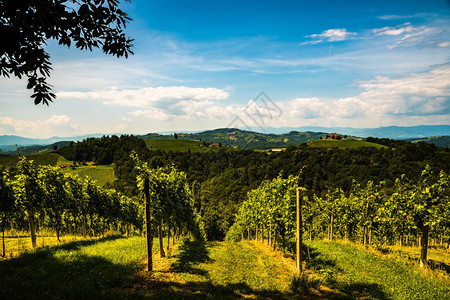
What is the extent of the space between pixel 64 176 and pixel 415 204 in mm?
36703

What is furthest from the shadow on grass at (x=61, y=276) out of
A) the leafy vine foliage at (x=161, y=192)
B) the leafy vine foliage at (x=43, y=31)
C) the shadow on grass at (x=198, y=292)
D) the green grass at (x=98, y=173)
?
the green grass at (x=98, y=173)

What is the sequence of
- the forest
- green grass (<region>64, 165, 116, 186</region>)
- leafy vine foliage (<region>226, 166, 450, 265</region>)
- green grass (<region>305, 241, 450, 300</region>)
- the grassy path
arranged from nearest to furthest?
the grassy path → green grass (<region>305, 241, 450, 300</region>) → leafy vine foliage (<region>226, 166, 450, 265</region>) → the forest → green grass (<region>64, 165, 116, 186</region>)

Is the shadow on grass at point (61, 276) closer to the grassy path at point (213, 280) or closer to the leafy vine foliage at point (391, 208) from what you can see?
the grassy path at point (213, 280)

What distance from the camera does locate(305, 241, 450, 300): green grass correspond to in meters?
11.0

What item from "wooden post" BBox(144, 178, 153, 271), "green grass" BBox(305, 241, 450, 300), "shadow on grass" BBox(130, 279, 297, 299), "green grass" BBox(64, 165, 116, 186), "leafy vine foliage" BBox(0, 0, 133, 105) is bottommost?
"green grass" BBox(64, 165, 116, 186)

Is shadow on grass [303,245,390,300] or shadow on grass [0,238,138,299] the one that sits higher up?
shadow on grass [0,238,138,299]

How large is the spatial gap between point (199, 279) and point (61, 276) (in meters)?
7.06

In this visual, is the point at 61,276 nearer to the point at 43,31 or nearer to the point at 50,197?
the point at 43,31

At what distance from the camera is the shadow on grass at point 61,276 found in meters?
8.49

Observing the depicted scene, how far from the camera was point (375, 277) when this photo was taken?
13.5 metres

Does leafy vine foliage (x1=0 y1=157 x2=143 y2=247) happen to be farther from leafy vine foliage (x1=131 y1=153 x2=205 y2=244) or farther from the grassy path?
the grassy path

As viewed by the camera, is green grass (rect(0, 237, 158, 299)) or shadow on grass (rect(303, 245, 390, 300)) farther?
shadow on grass (rect(303, 245, 390, 300))

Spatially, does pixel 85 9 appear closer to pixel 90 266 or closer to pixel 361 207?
pixel 90 266

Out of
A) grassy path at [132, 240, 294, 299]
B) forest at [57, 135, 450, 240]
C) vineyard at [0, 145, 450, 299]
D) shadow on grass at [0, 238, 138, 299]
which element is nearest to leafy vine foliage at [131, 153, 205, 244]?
vineyard at [0, 145, 450, 299]
